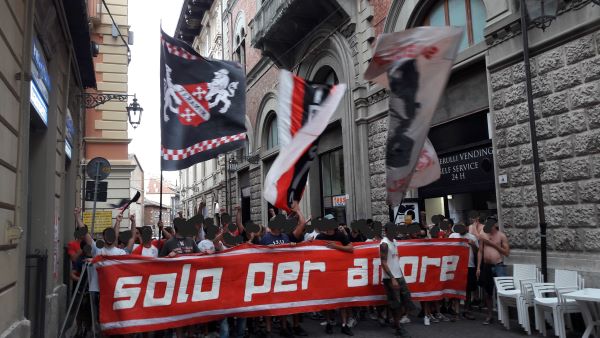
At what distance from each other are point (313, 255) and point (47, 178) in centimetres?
438

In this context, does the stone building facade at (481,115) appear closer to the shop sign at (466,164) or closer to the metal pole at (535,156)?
the shop sign at (466,164)

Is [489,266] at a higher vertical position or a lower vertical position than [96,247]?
lower

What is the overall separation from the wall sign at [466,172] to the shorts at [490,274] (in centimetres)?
245

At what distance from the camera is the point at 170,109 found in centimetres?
739

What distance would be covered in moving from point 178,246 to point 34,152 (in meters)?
2.63

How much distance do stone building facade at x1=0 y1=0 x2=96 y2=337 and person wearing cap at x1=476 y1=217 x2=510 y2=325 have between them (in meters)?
6.83

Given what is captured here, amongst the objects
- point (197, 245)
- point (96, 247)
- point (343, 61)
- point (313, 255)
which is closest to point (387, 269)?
point (313, 255)

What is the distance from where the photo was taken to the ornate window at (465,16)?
35.4 feet

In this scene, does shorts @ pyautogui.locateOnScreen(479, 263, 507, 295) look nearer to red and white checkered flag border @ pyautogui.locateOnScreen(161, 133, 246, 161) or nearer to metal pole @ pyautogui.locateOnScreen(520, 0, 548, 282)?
metal pole @ pyautogui.locateOnScreen(520, 0, 548, 282)

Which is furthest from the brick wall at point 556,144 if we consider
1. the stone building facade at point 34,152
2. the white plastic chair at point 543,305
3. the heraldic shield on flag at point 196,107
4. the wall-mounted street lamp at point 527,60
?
the stone building facade at point 34,152

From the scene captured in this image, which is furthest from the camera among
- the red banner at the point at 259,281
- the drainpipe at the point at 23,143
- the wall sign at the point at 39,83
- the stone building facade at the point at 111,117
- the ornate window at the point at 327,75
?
the stone building facade at the point at 111,117

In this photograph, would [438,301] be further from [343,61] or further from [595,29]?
[343,61]

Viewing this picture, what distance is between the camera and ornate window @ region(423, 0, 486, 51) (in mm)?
10797

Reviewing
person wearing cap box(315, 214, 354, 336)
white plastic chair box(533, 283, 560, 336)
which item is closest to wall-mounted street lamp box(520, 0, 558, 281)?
white plastic chair box(533, 283, 560, 336)
